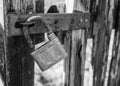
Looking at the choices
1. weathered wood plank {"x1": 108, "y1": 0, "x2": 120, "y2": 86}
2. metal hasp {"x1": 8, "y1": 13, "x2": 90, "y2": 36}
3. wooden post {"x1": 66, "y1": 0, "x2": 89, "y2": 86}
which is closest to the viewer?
metal hasp {"x1": 8, "y1": 13, "x2": 90, "y2": 36}

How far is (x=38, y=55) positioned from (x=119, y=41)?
0.64m

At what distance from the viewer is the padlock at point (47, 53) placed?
0.64 m

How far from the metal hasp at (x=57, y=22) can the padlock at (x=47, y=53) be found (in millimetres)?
35

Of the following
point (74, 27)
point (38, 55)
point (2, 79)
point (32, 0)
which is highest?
point (32, 0)

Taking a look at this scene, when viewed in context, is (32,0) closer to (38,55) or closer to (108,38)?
(38,55)

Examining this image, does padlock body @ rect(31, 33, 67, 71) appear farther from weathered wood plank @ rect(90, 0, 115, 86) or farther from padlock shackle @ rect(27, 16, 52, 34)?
weathered wood plank @ rect(90, 0, 115, 86)

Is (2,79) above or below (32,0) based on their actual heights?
below

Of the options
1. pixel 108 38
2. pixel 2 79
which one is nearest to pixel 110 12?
pixel 108 38

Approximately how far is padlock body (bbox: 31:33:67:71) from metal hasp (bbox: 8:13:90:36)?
7 cm

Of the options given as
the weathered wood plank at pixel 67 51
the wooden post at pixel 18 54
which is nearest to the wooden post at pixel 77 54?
the weathered wood plank at pixel 67 51

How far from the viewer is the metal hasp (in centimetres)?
63

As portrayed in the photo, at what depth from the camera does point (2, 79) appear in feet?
2.42

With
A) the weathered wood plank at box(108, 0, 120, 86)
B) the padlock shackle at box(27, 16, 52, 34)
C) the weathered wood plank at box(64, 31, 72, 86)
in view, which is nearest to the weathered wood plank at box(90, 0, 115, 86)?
the weathered wood plank at box(108, 0, 120, 86)

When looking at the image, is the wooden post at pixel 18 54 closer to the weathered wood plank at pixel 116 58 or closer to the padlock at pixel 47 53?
the padlock at pixel 47 53
